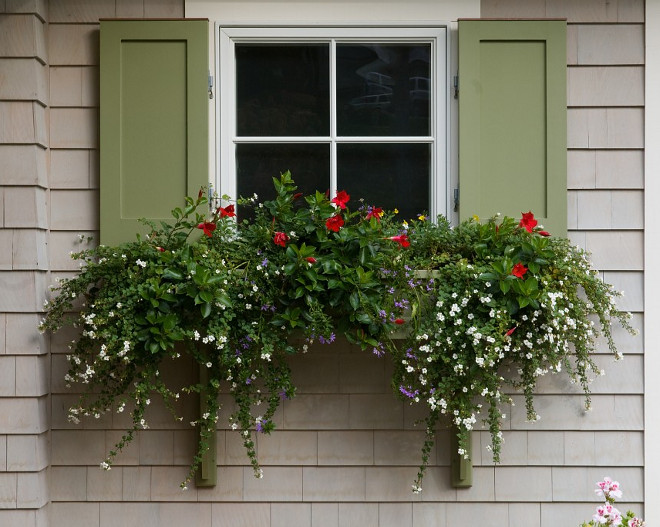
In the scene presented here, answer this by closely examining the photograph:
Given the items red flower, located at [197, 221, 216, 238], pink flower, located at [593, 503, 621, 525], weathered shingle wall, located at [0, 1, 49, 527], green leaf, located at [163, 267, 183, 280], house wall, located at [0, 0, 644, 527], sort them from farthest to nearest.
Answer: house wall, located at [0, 0, 644, 527] → weathered shingle wall, located at [0, 1, 49, 527] → red flower, located at [197, 221, 216, 238] → green leaf, located at [163, 267, 183, 280] → pink flower, located at [593, 503, 621, 525]

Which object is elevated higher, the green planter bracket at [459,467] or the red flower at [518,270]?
the red flower at [518,270]

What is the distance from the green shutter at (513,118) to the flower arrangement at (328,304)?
180 millimetres

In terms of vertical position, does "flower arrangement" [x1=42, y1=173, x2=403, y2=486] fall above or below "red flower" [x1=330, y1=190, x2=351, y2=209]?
below

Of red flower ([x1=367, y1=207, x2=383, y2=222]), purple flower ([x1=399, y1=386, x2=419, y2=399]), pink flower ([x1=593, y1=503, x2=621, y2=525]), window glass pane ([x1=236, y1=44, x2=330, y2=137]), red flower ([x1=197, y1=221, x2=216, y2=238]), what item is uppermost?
window glass pane ([x1=236, y1=44, x2=330, y2=137])

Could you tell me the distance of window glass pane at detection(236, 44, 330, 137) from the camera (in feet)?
10.1

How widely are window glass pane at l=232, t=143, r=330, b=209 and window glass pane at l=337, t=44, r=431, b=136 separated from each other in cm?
14

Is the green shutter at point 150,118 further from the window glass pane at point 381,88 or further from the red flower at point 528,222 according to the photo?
the red flower at point 528,222

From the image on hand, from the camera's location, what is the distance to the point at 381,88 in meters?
3.07

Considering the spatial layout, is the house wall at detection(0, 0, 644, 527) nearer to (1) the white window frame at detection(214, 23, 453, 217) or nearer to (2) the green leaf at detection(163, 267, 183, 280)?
(1) the white window frame at detection(214, 23, 453, 217)

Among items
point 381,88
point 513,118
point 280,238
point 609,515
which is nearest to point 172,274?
point 280,238

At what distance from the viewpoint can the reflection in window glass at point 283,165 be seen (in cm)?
305

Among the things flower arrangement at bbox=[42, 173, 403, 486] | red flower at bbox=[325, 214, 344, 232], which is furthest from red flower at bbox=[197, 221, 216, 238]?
red flower at bbox=[325, 214, 344, 232]

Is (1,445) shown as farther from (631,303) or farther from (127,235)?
(631,303)

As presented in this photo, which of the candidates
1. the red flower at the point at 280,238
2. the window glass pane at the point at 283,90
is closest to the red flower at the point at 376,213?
the red flower at the point at 280,238
